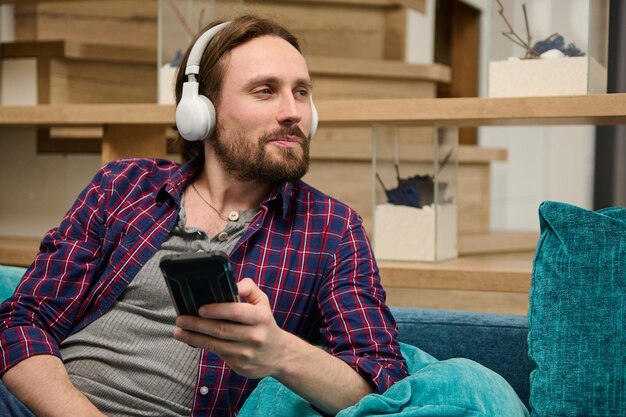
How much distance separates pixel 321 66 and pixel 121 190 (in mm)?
1608

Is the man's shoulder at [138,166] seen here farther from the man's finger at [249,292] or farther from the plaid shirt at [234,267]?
the man's finger at [249,292]

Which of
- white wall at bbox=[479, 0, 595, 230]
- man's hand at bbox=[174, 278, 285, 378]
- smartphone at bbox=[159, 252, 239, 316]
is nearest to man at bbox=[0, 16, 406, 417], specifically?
man's hand at bbox=[174, 278, 285, 378]

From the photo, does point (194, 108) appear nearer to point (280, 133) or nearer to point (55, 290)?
point (280, 133)

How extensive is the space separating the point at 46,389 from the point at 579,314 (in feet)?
2.70

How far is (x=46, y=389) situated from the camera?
1457 mm

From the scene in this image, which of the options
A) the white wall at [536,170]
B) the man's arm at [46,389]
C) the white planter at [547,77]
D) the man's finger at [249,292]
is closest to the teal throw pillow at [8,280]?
the man's arm at [46,389]

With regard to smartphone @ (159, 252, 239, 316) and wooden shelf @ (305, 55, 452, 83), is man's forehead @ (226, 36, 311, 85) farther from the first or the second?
wooden shelf @ (305, 55, 452, 83)

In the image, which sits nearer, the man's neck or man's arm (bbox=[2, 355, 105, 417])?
man's arm (bbox=[2, 355, 105, 417])

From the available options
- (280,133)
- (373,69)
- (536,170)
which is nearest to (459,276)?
(280,133)

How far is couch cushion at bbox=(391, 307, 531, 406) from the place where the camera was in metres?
1.64

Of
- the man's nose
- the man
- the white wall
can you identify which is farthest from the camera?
the white wall

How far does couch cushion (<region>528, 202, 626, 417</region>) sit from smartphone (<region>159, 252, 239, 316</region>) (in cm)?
51

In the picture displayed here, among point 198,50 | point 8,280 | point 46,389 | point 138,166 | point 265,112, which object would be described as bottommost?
point 46,389

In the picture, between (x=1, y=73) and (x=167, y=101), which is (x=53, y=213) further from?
(x=167, y=101)
